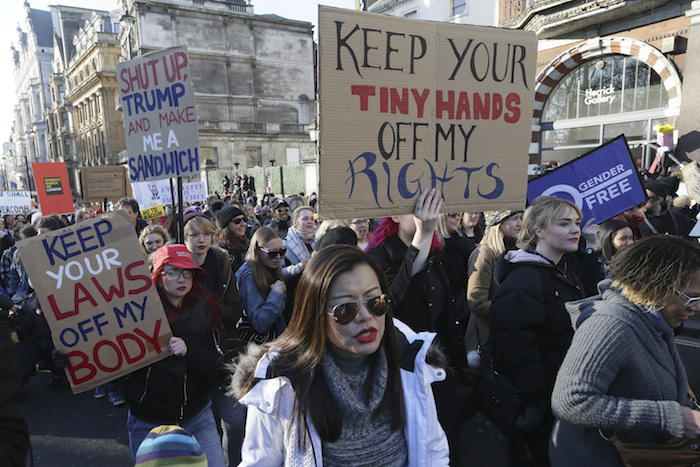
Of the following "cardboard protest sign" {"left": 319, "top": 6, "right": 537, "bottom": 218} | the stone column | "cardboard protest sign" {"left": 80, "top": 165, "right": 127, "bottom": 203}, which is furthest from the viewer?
the stone column

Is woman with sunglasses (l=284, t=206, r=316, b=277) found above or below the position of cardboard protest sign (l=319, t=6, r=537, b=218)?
below

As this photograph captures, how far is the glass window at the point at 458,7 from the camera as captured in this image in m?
20.5

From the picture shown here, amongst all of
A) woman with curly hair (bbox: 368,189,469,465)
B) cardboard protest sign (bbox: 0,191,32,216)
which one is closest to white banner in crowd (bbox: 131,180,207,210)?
cardboard protest sign (bbox: 0,191,32,216)

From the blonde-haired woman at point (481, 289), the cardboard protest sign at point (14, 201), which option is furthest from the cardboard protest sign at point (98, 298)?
the cardboard protest sign at point (14, 201)

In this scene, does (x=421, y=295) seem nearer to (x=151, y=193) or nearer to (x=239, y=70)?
(x=151, y=193)

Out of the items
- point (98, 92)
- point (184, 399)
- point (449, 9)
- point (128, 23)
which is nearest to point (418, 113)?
point (184, 399)

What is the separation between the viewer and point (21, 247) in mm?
2223

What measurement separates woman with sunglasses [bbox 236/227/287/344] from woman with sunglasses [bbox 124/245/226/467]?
468 mm

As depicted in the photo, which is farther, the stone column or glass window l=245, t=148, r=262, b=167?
glass window l=245, t=148, r=262, b=167

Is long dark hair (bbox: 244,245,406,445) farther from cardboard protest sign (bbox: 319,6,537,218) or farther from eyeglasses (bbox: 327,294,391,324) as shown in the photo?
cardboard protest sign (bbox: 319,6,537,218)

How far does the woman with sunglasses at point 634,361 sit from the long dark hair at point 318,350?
0.77 meters

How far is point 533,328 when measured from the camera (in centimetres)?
243

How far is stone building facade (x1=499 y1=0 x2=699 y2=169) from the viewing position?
38.9 ft

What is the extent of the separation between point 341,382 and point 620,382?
1.15 meters
